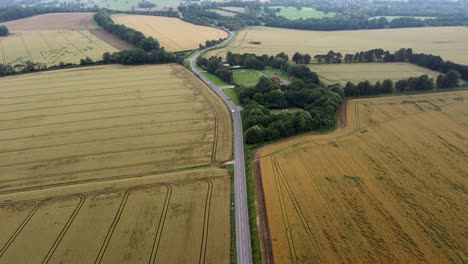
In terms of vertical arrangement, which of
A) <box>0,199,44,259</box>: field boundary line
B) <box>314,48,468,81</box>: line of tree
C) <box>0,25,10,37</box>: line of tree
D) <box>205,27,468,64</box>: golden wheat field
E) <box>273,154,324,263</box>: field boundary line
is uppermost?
<box>0,25,10,37</box>: line of tree

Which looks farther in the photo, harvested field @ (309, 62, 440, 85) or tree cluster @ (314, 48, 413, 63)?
tree cluster @ (314, 48, 413, 63)

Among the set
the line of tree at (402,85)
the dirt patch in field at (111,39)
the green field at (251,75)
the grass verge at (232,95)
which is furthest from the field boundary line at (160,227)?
the dirt patch in field at (111,39)

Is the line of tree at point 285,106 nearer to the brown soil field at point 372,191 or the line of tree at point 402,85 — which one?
the brown soil field at point 372,191

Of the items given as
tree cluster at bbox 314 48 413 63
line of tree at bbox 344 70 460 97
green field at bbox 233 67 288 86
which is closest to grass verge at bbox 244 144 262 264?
line of tree at bbox 344 70 460 97

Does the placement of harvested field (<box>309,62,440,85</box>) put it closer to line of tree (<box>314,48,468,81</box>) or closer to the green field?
line of tree (<box>314,48,468,81</box>)

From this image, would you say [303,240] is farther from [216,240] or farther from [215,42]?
[215,42]

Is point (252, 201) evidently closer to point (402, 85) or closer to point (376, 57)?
point (402, 85)
